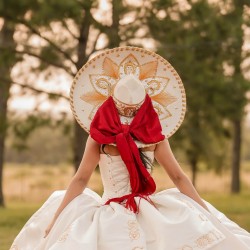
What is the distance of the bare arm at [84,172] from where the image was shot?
16.2 ft

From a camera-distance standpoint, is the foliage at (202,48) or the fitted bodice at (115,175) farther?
the foliage at (202,48)

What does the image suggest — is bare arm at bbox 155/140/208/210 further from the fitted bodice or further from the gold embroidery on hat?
the gold embroidery on hat

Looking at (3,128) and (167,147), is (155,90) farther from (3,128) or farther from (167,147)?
(3,128)

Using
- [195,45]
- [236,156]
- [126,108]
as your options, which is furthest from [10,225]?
[236,156]

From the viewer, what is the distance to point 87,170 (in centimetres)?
494

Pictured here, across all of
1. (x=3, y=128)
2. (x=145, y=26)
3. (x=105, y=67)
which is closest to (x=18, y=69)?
(x=3, y=128)

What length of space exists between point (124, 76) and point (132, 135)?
50cm

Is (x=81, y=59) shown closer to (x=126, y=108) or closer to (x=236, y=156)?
(x=126, y=108)

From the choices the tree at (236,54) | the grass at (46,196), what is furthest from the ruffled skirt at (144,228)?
the tree at (236,54)

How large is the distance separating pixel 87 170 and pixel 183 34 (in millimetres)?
11125

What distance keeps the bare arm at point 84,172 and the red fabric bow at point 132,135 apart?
3.7 inches

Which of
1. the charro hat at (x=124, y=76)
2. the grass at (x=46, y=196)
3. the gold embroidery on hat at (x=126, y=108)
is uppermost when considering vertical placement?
the charro hat at (x=124, y=76)

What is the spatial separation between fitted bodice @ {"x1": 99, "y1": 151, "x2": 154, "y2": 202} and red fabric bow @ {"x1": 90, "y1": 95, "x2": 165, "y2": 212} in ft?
0.16

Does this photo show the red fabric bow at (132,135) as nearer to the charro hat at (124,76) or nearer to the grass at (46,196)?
the charro hat at (124,76)
